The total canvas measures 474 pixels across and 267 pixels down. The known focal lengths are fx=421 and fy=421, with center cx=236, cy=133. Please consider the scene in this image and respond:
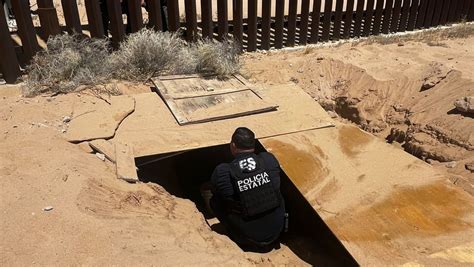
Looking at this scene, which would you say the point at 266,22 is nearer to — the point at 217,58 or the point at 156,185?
the point at 217,58

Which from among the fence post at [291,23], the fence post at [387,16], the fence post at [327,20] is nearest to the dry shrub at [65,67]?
the fence post at [291,23]

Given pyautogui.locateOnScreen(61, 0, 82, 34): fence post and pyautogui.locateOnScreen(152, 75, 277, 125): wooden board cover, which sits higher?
pyautogui.locateOnScreen(61, 0, 82, 34): fence post

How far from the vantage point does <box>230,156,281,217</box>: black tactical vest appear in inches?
142

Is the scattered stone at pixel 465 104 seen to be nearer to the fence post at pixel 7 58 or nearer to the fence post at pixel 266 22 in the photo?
the fence post at pixel 266 22

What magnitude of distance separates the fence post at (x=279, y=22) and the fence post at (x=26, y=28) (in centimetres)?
386

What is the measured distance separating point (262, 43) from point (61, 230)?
5.21 m

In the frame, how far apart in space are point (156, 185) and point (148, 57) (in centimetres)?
256

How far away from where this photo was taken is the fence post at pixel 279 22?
7.26 m

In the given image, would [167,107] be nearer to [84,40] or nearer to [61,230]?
[84,40]

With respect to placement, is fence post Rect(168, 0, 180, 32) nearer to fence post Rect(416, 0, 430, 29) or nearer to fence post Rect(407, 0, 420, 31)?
fence post Rect(407, 0, 420, 31)

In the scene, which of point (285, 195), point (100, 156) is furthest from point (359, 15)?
point (100, 156)

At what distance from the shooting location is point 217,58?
20.3ft

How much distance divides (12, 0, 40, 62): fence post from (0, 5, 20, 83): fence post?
0.52 ft

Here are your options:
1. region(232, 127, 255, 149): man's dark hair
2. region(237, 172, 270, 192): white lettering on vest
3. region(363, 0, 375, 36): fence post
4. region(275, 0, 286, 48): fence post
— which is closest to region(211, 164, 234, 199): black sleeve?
region(237, 172, 270, 192): white lettering on vest
